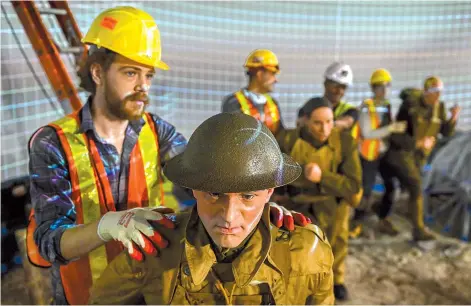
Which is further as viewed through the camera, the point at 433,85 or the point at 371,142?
the point at 371,142

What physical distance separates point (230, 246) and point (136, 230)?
36 centimetres

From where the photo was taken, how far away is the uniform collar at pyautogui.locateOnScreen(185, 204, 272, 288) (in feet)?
5.12

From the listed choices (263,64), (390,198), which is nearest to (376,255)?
(390,198)

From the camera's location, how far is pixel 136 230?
1577mm

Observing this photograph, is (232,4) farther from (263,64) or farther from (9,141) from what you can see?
(9,141)

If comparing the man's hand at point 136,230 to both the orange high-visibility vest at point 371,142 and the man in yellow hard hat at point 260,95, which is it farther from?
the orange high-visibility vest at point 371,142

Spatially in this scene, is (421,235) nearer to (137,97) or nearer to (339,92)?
(339,92)

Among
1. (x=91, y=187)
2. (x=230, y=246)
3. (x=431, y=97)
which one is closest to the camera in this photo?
(x=230, y=246)

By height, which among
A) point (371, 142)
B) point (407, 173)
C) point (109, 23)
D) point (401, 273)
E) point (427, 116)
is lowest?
point (401, 273)

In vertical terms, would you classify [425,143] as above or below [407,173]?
above

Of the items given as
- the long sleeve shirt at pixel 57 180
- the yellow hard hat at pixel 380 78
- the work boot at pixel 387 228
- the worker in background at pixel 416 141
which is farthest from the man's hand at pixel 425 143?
the long sleeve shirt at pixel 57 180

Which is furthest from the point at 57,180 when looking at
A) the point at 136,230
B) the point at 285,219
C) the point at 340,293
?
the point at 340,293

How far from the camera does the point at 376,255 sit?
477cm

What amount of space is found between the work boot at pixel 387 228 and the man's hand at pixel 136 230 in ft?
14.0
